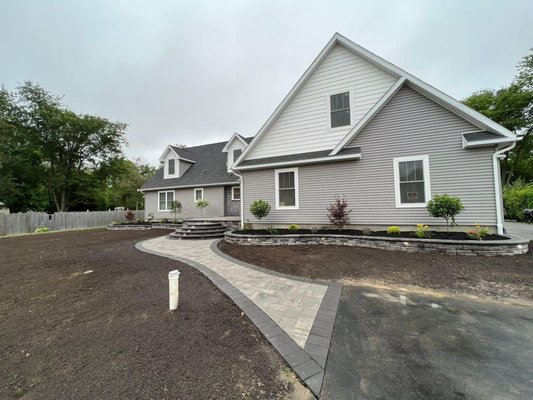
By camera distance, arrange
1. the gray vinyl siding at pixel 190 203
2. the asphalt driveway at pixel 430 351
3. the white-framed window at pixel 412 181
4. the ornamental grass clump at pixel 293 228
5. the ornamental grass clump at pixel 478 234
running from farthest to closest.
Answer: the gray vinyl siding at pixel 190 203
the ornamental grass clump at pixel 293 228
the white-framed window at pixel 412 181
the ornamental grass clump at pixel 478 234
the asphalt driveway at pixel 430 351

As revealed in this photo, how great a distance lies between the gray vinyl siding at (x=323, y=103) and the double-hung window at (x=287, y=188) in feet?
3.63

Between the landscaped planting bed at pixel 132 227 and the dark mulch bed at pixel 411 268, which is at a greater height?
the landscaped planting bed at pixel 132 227

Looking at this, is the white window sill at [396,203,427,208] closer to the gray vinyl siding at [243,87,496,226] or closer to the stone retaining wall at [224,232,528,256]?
the gray vinyl siding at [243,87,496,226]

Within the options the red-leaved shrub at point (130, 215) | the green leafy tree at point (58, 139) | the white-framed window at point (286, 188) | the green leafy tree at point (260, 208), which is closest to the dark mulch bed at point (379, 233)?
the green leafy tree at point (260, 208)

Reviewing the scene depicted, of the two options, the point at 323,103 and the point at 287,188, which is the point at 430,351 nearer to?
the point at 287,188

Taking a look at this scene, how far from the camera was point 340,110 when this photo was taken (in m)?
9.28

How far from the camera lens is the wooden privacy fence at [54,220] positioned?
15314mm

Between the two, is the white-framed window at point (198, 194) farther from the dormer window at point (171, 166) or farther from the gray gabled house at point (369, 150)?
the gray gabled house at point (369, 150)

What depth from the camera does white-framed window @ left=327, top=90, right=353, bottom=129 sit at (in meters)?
9.13

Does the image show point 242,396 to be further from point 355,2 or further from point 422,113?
point 355,2

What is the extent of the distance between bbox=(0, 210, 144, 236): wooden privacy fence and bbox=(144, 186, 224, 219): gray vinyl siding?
16.0 ft

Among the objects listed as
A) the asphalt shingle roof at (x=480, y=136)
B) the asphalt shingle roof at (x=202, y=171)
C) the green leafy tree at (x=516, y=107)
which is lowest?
the asphalt shingle roof at (x=480, y=136)

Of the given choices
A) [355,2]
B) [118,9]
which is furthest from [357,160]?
[118,9]

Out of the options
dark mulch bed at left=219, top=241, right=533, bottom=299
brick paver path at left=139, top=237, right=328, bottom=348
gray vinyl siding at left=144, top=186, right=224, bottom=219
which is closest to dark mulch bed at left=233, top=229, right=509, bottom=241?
dark mulch bed at left=219, top=241, right=533, bottom=299
